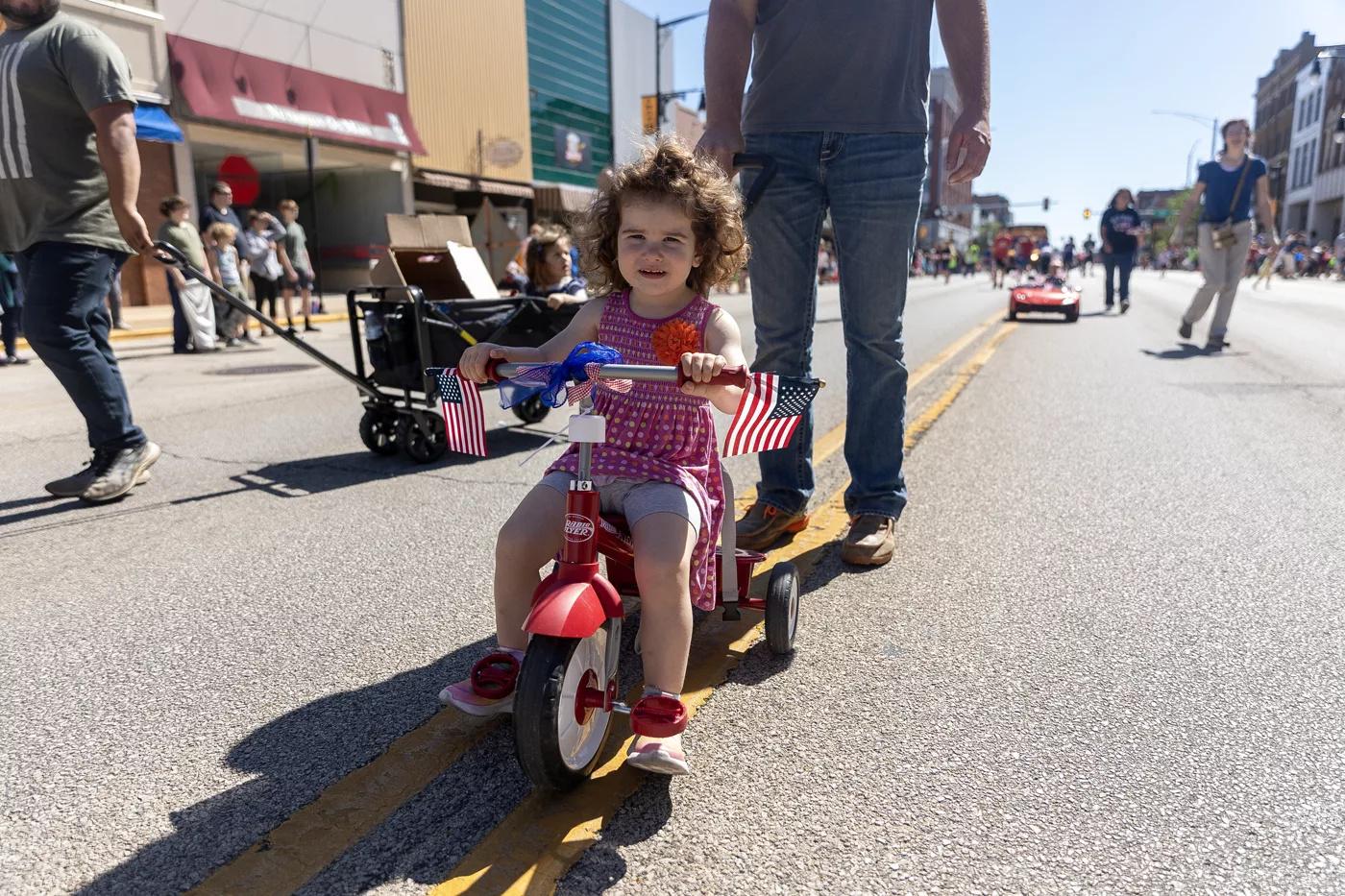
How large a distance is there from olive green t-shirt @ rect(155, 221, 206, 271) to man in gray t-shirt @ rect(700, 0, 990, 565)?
29.2 ft

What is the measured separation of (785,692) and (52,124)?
4.04 m

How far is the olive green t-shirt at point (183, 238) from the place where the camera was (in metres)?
10.4

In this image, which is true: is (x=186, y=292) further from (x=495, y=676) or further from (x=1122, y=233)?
(x=1122, y=233)

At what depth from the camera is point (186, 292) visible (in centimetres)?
1105

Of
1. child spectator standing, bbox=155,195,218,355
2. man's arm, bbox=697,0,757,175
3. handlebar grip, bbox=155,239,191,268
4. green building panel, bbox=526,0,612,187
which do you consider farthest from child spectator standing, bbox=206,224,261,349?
green building panel, bbox=526,0,612,187

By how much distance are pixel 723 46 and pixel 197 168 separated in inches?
897

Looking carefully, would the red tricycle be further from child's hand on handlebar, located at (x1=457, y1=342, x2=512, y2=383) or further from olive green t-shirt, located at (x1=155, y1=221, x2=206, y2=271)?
olive green t-shirt, located at (x1=155, y1=221, x2=206, y2=271)

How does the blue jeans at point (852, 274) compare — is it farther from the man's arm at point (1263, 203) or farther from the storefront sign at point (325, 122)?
the storefront sign at point (325, 122)

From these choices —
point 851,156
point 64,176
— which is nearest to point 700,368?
point 851,156

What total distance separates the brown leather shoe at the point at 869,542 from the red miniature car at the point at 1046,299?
12916 mm

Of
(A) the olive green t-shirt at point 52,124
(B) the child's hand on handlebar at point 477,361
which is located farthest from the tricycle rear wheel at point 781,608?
(A) the olive green t-shirt at point 52,124

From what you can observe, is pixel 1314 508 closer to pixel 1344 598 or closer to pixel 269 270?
pixel 1344 598

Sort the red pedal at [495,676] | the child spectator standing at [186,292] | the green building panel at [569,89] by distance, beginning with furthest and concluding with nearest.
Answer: the green building panel at [569,89] → the child spectator standing at [186,292] → the red pedal at [495,676]

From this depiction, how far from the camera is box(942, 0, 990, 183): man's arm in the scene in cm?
329
